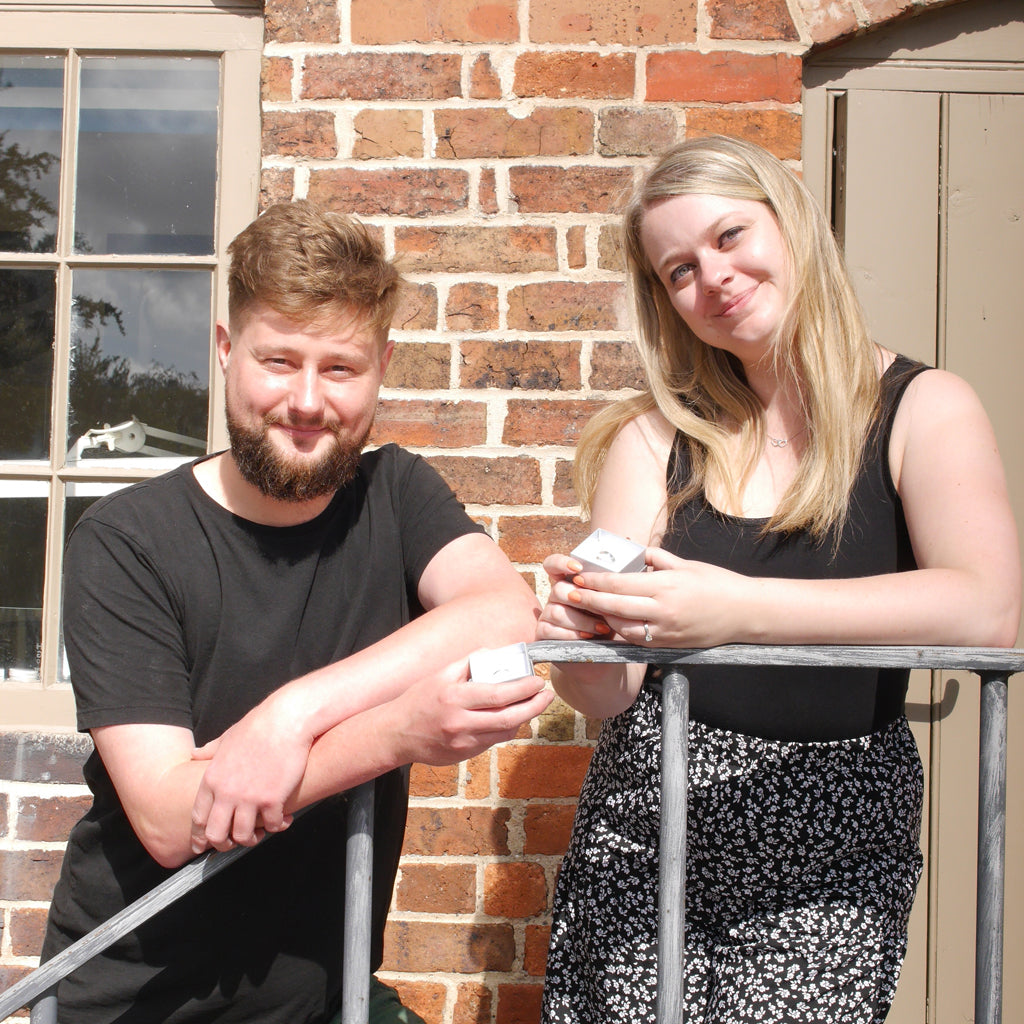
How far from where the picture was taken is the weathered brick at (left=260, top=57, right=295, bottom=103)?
7.21 ft

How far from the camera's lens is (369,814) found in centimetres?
107

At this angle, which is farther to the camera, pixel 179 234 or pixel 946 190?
pixel 179 234

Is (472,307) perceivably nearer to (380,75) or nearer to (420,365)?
(420,365)

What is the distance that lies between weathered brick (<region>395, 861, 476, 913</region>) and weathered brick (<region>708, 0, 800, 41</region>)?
2.05 m

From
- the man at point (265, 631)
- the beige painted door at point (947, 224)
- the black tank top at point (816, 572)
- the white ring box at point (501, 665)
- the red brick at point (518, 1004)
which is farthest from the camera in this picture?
the beige painted door at point (947, 224)

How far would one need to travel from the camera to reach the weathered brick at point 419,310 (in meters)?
2.19

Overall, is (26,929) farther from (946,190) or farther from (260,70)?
(946,190)

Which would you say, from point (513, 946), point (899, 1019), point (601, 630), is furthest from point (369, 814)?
point (899, 1019)

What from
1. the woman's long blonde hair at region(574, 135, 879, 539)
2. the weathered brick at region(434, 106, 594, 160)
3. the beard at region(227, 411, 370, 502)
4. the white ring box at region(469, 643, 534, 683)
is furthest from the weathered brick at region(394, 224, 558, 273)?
the white ring box at region(469, 643, 534, 683)

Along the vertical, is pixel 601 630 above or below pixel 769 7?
below

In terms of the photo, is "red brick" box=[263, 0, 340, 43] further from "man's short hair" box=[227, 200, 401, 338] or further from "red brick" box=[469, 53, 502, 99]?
"man's short hair" box=[227, 200, 401, 338]

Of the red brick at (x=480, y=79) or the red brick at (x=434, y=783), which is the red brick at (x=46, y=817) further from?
the red brick at (x=480, y=79)

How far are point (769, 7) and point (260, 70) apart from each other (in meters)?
1.26

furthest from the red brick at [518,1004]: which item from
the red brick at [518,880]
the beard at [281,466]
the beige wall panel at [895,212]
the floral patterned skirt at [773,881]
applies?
the beige wall panel at [895,212]
